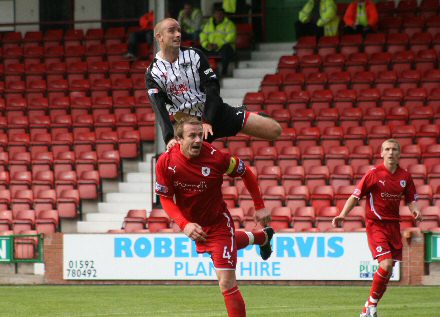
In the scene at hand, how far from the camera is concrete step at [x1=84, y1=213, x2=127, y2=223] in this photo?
805 inches

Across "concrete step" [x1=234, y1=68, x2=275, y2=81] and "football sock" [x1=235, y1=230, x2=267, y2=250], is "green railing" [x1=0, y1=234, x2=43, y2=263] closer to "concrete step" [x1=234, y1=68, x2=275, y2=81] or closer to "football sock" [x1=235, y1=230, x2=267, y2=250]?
"concrete step" [x1=234, y1=68, x2=275, y2=81]

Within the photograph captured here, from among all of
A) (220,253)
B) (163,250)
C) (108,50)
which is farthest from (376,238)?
(108,50)

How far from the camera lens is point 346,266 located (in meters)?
17.0

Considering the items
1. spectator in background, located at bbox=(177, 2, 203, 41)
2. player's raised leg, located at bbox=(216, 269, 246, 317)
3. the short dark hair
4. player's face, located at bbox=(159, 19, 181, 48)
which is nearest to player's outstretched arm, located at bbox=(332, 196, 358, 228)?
player's raised leg, located at bbox=(216, 269, 246, 317)

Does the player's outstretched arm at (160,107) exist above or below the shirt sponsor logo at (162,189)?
above

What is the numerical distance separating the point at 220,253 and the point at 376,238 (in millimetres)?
3102

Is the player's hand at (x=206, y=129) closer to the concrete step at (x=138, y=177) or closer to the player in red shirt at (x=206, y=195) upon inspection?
the player in red shirt at (x=206, y=195)

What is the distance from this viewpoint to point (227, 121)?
10055 mm

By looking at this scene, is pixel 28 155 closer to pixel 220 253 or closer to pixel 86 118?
pixel 86 118

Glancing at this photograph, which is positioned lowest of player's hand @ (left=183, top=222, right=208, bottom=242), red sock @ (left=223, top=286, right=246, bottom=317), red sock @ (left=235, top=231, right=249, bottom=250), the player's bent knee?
red sock @ (left=223, top=286, right=246, bottom=317)

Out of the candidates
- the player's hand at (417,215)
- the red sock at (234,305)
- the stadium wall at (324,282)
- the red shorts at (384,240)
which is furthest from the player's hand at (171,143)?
the stadium wall at (324,282)

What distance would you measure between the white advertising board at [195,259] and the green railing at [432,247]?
568mm

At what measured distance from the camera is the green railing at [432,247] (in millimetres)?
16578

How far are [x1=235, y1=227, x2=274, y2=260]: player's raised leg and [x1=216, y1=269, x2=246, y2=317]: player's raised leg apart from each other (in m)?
0.53
